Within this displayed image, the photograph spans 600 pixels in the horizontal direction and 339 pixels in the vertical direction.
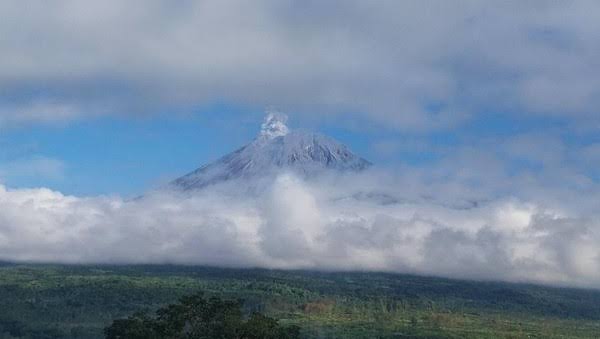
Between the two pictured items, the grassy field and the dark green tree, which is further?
the grassy field

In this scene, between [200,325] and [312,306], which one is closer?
[200,325]

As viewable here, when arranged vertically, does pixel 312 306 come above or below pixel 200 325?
above

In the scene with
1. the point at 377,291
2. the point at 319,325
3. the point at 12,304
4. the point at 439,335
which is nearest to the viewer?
the point at 439,335

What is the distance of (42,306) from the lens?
12212cm

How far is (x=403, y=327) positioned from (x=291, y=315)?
64.3 ft

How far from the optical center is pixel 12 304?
396 feet

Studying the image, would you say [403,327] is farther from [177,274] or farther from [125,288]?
[177,274]

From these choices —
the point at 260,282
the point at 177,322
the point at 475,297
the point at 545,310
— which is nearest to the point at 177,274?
the point at 260,282

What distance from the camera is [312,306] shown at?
450ft

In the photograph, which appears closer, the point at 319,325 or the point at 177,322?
the point at 177,322

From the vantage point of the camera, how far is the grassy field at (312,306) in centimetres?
10819

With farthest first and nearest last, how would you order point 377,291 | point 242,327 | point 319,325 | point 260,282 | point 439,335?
point 377,291 < point 260,282 < point 319,325 < point 439,335 < point 242,327

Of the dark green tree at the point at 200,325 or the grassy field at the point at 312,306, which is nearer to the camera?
the dark green tree at the point at 200,325

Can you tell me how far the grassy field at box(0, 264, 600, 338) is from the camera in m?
108
